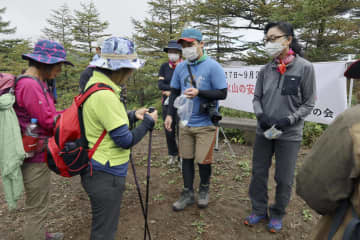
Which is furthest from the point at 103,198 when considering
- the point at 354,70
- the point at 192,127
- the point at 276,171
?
the point at 276,171

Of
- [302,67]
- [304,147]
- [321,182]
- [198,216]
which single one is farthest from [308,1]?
[321,182]

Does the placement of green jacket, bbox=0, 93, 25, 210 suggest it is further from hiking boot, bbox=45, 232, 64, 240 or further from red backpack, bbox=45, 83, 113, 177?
hiking boot, bbox=45, 232, 64, 240

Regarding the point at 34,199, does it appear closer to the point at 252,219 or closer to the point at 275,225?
the point at 252,219

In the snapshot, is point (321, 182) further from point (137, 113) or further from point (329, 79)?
point (329, 79)

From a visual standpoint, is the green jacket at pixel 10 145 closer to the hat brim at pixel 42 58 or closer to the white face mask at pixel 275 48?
the hat brim at pixel 42 58

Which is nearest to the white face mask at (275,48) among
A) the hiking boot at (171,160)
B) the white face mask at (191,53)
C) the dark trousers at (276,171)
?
the white face mask at (191,53)

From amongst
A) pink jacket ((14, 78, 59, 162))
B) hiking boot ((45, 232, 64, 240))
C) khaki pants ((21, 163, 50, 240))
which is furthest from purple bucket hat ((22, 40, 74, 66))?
hiking boot ((45, 232, 64, 240))

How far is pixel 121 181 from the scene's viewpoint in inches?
71.2

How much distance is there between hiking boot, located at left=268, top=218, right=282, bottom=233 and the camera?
270 cm

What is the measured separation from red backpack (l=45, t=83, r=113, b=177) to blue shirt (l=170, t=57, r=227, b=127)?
1.48 m

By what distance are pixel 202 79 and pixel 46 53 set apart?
1.71 m

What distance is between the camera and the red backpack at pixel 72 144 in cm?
166

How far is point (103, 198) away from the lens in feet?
5.64

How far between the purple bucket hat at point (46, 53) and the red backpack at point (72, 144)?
76 centimetres
